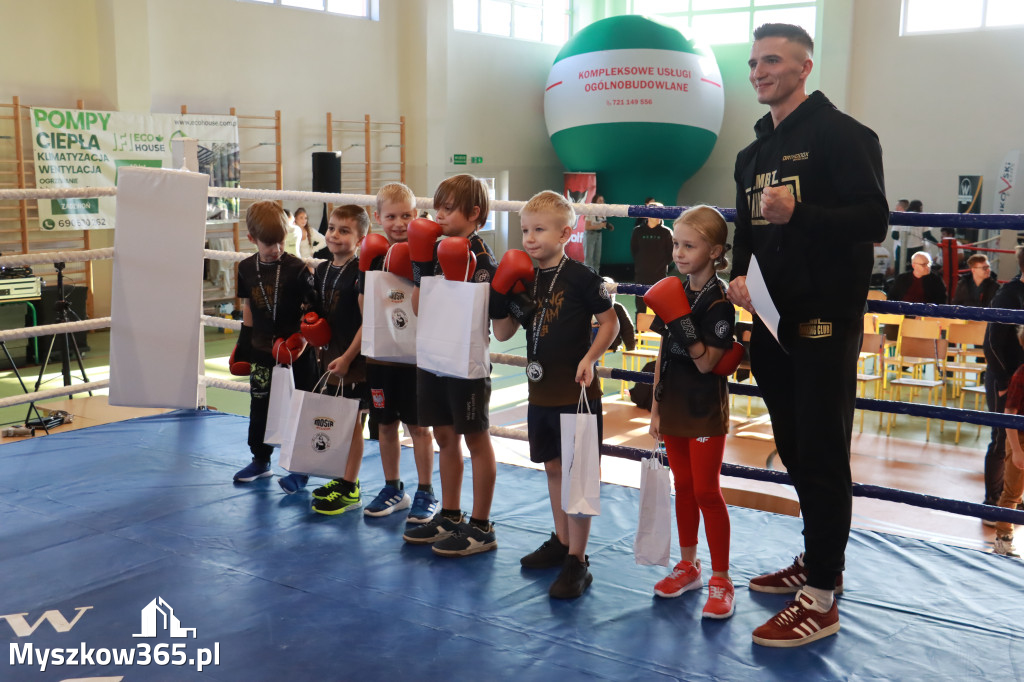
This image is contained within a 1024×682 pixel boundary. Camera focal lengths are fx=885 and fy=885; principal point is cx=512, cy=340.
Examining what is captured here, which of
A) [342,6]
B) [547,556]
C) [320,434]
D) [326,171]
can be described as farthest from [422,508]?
[342,6]

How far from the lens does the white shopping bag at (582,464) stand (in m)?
2.11

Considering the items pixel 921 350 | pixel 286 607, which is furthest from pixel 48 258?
pixel 921 350

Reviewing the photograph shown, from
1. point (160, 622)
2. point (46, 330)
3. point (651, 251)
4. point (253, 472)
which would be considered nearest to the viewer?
point (160, 622)

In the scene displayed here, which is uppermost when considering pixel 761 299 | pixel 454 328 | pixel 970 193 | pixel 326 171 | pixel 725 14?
pixel 725 14

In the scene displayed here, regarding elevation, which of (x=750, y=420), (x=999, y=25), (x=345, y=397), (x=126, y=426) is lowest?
(x=750, y=420)

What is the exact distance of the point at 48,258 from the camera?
3.11 metres

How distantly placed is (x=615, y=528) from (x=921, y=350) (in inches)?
172

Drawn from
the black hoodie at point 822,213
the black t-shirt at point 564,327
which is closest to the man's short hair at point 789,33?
the black hoodie at point 822,213

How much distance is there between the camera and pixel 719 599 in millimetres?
2047

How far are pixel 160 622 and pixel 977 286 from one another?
6.25m

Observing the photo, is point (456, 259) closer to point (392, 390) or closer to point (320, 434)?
point (392, 390)

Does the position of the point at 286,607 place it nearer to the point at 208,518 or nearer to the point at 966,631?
the point at 208,518

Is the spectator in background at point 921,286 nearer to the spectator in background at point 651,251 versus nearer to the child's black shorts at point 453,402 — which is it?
the spectator in background at point 651,251

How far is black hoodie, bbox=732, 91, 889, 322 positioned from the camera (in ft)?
5.91
